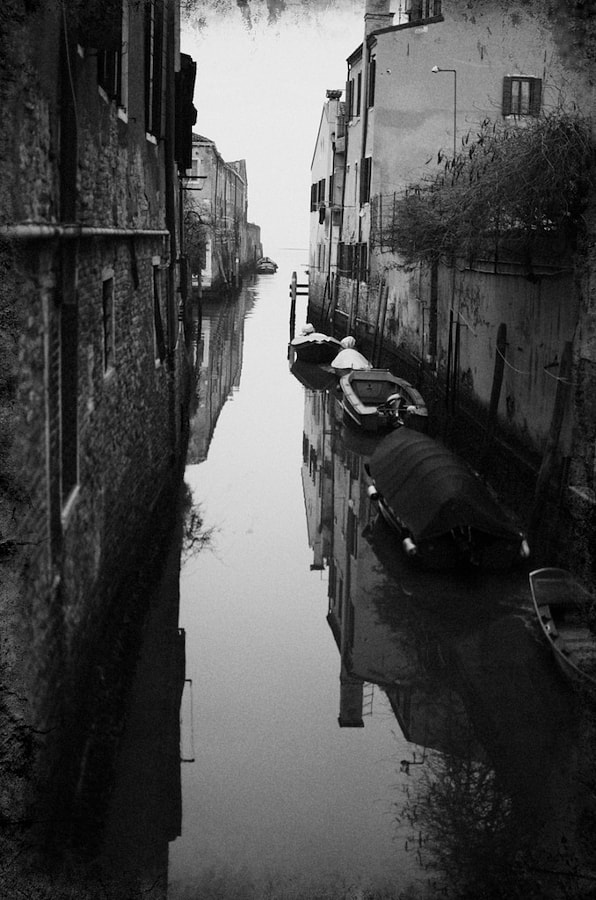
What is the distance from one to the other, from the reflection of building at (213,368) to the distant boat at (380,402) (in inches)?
98.2

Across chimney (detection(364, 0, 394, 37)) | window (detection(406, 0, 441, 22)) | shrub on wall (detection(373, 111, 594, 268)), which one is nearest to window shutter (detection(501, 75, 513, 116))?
window (detection(406, 0, 441, 22))

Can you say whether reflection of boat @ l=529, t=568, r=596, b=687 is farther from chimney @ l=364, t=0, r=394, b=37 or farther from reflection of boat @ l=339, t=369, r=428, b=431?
chimney @ l=364, t=0, r=394, b=37

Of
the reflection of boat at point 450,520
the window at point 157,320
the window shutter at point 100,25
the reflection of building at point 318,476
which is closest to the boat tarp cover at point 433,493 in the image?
the reflection of boat at point 450,520

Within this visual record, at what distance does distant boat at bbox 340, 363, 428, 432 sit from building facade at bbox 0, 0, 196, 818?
6.06m

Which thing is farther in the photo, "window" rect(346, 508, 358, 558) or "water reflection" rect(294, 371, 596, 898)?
"window" rect(346, 508, 358, 558)

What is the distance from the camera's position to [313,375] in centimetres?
2372

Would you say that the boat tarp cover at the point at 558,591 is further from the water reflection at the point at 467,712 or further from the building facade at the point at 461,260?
the building facade at the point at 461,260

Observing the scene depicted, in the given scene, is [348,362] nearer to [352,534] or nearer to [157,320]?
[352,534]

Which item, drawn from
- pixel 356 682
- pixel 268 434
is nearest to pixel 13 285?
pixel 356 682

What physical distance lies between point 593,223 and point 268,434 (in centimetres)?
967

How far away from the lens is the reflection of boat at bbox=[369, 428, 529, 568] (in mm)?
9227

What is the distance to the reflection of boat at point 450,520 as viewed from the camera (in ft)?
30.3

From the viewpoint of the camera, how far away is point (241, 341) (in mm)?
29422

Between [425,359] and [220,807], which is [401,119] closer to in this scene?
[425,359]
